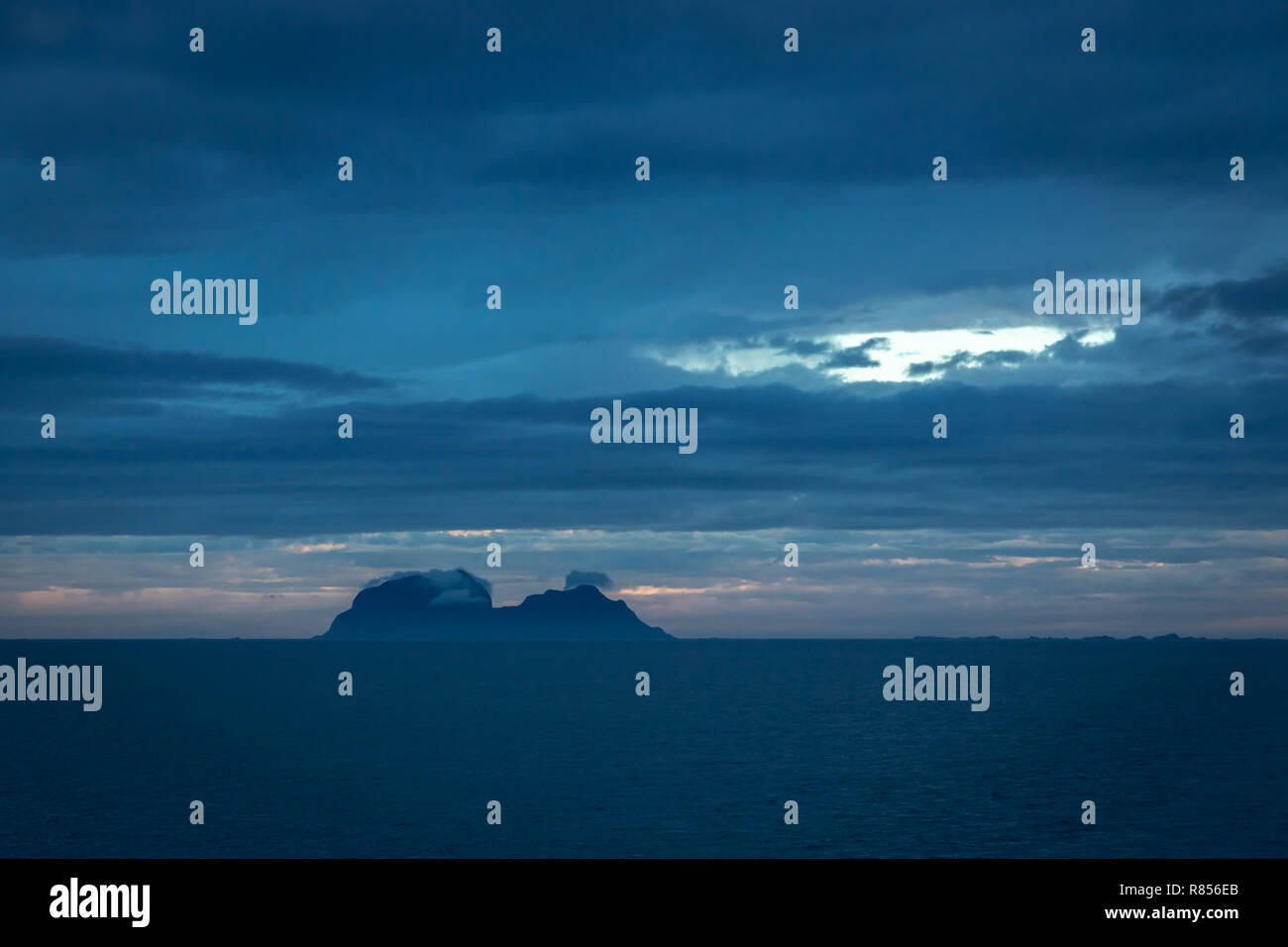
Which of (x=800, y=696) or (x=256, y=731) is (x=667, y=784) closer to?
(x=256, y=731)

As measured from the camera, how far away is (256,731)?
132 metres

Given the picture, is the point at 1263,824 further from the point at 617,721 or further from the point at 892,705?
the point at 892,705

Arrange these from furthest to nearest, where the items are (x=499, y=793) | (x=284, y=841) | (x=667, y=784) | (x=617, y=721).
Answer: (x=617, y=721) < (x=667, y=784) < (x=499, y=793) < (x=284, y=841)

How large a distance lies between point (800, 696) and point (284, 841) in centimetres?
14816
